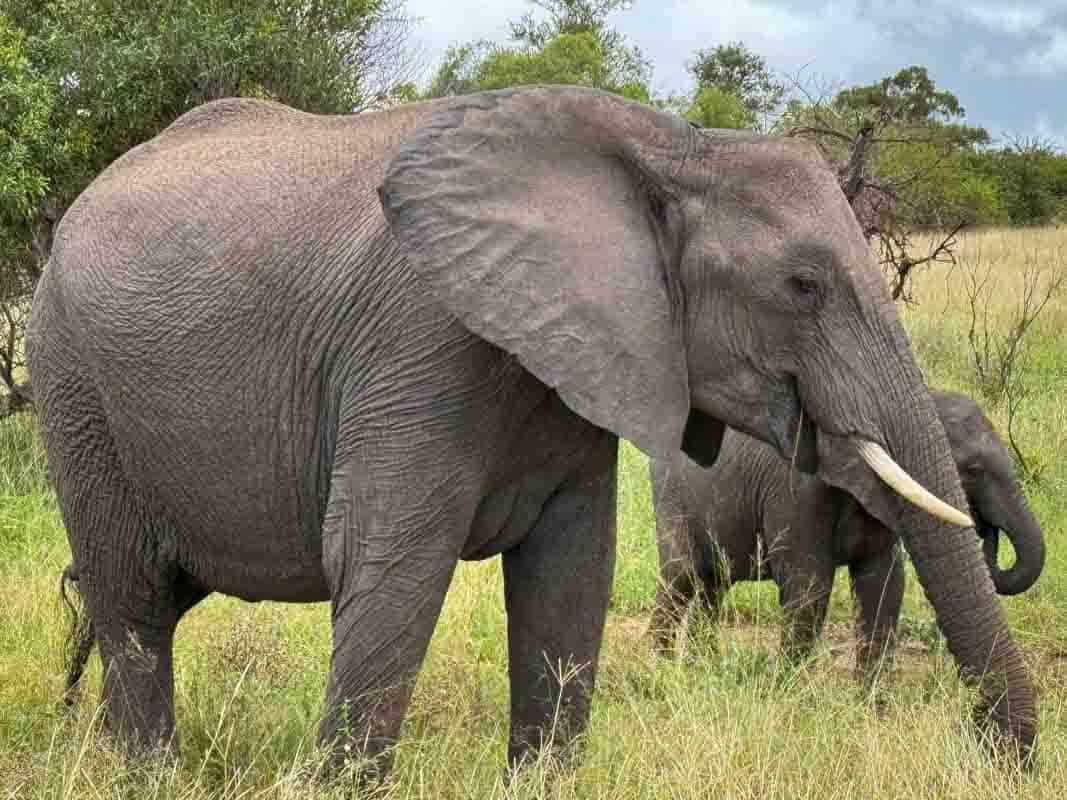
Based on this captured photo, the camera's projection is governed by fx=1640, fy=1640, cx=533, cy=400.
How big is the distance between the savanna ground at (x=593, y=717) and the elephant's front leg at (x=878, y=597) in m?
0.18

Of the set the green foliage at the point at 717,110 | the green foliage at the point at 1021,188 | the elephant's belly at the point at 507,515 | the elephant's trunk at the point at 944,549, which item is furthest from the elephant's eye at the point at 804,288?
the green foliage at the point at 1021,188

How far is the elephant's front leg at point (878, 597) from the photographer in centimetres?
586

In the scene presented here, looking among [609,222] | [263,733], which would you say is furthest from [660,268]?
[263,733]

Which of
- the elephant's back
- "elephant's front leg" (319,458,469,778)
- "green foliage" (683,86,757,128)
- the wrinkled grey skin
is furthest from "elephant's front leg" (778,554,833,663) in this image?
"green foliage" (683,86,757,128)

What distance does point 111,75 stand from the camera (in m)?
9.45

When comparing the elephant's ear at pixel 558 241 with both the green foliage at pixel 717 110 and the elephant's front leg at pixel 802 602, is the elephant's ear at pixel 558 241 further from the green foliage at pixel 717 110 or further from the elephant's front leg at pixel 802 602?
the green foliage at pixel 717 110

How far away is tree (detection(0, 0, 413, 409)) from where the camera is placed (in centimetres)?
920

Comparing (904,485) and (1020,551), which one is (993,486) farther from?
(904,485)

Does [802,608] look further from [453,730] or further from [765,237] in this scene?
[765,237]

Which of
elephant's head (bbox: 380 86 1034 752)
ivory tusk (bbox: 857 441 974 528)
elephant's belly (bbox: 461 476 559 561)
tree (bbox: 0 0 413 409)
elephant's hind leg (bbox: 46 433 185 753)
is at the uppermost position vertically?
tree (bbox: 0 0 413 409)

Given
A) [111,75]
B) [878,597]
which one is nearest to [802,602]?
[878,597]

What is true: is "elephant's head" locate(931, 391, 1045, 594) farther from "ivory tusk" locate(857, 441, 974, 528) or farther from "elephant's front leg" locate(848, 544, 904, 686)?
"ivory tusk" locate(857, 441, 974, 528)

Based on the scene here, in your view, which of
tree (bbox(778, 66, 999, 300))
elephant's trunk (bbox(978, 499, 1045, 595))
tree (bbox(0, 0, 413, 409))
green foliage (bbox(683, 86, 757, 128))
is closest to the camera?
elephant's trunk (bbox(978, 499, 1045, 595))

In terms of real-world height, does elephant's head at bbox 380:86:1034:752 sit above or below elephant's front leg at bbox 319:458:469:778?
above
